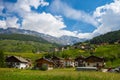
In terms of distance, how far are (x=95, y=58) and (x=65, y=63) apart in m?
34.5

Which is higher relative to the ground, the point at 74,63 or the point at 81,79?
the point at 74,63

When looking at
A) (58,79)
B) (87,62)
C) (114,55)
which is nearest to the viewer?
(58,79)

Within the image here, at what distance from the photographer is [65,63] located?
158 metres

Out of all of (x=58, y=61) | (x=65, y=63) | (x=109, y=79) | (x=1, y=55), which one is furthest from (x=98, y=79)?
(x=65, y=63)

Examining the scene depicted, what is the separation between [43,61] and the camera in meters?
121

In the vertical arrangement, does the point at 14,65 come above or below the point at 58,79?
above

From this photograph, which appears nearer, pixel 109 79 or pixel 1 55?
pixel 109 79

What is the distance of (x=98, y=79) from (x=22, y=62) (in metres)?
101

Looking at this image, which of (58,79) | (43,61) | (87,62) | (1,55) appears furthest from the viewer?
(87,62)

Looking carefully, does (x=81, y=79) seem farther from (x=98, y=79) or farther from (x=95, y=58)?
(x=95, y=58)

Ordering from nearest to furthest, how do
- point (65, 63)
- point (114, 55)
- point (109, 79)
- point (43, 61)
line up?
point (109, 79), point (43, 61), point (114, 55), point (65, 63)

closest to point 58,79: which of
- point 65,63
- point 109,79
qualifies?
point 109,79

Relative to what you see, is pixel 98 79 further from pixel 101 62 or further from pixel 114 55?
pixel 114 55

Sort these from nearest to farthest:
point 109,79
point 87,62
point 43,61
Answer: point 109,79, point 43,61, point 87,62
